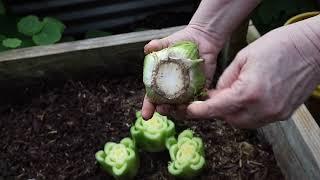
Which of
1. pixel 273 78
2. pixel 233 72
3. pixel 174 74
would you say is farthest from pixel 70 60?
pixel 273 78

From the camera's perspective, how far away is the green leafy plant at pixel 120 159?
5.59 feet

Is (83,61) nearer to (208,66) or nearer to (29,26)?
(29,26)

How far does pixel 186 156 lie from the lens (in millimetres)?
1712

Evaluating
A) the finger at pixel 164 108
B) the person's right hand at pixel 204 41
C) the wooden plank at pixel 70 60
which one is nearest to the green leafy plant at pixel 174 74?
the finger at pixel 164 108

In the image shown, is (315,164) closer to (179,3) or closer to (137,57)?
(137,57)

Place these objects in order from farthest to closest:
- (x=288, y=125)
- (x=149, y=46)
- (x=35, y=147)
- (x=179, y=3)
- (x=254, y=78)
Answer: (x=179, y=3), (x=35, y=147), (x=288, y=125), (x=149, y=46), (x=254, y=78)

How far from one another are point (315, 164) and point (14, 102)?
1255 mm

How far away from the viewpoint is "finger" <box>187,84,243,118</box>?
1.21 meters

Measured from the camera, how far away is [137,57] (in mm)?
2072

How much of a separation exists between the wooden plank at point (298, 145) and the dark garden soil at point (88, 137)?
7 centimetres

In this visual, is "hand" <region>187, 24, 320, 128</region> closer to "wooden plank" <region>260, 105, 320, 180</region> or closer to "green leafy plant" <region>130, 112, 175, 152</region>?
"wooden plank" <region>260, 105, 320, 180</region>

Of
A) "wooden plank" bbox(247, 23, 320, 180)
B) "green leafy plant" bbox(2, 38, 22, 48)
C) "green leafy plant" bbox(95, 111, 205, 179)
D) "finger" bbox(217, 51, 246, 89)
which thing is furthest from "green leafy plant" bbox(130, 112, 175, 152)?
"green leafy plant" bbox(2, 38, 22, 48)

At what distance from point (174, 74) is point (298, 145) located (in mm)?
571

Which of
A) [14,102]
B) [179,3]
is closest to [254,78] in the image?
[14,102]
